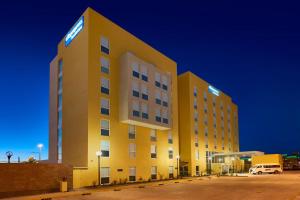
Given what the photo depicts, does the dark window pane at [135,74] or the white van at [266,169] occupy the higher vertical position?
the dark window pane at [135,74]

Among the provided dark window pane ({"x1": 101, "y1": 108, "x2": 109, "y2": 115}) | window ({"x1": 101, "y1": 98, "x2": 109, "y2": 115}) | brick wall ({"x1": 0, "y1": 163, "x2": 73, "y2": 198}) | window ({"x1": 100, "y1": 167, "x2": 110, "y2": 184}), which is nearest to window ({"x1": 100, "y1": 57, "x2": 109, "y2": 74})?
window ({"x1": 101, "y1": 98, "x2": 109, "y2": 115})

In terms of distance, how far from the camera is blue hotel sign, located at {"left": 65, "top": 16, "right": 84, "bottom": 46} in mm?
43719

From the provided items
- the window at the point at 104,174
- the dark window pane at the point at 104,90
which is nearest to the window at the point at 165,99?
the dark window pane at the point at 104,90

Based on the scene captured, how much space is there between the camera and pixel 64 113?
45906 millimetres

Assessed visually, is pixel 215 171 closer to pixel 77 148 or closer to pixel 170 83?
pixel 170 83

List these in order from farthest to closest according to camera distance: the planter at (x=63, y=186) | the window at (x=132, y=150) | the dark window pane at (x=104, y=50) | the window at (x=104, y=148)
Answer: the window at (x=132, y=150), the dark window pane at (x=104, y=50), the window at (x=104, y=148), the planter at (x=63, y=186)

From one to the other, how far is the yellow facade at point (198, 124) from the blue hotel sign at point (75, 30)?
30.4 m

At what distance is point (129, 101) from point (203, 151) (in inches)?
1356

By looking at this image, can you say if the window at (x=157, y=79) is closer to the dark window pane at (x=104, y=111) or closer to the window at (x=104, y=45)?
the window at (x=104, y=45)

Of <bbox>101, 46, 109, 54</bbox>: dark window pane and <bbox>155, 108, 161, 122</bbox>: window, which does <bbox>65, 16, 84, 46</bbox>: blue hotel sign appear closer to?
<bbox>101, 46, 109, 54</bbox>: dark window pane

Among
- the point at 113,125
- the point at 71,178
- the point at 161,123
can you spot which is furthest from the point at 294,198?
the point at 161,123

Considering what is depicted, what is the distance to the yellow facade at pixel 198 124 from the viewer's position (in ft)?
225

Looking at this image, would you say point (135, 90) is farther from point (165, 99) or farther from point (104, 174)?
point (104, 174)

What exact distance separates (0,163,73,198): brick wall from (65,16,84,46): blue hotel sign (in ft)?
63.7
